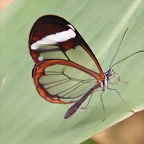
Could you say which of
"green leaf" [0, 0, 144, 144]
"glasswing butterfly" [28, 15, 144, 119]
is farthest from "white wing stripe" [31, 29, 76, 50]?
"green leaf" [0, 0, 144, 144]

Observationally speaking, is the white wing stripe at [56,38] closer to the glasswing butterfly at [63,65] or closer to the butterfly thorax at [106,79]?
the glasswing butterfly at [63,65]

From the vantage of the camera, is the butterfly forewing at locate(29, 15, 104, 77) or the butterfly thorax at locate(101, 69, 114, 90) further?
the butterfly thorax at locate(101, 69, 114, 90)

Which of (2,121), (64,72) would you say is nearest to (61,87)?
(64,72)

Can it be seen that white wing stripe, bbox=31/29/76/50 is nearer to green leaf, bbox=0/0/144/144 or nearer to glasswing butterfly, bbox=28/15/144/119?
glasswing butterfly, bbox=28/15/144/119

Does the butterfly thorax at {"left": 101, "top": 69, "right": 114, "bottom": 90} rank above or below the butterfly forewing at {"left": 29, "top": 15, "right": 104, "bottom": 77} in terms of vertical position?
below

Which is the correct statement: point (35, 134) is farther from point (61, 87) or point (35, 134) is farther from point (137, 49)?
point (137, 49)

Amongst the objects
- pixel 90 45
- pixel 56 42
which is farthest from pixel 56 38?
pixel 90 45
